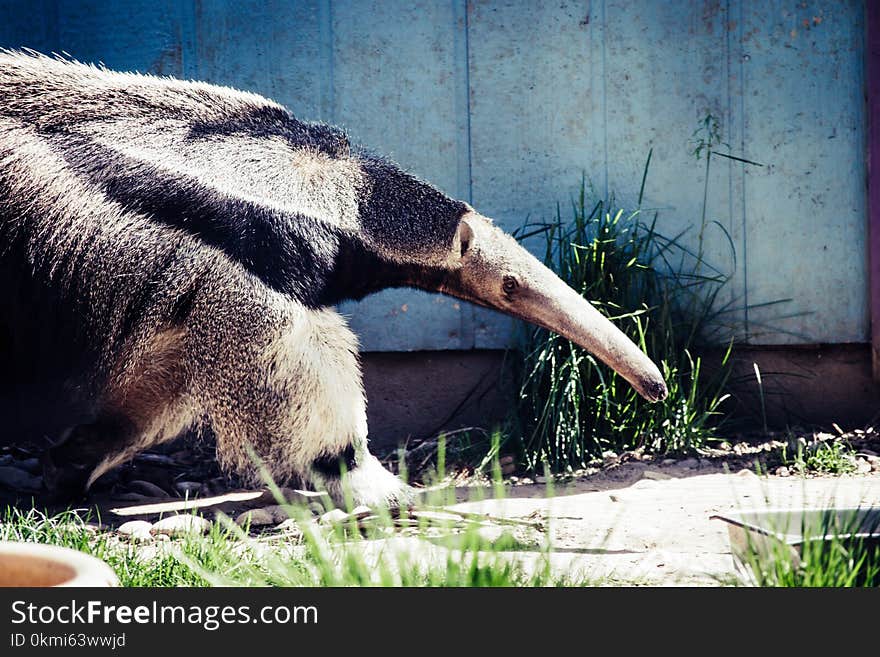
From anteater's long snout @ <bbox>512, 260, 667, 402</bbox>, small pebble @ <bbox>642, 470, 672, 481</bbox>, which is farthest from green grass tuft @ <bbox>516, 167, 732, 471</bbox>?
anteater's long snout @ <bbox>512, 260, 667, 402</bbox>

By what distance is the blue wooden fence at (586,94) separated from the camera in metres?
6.11

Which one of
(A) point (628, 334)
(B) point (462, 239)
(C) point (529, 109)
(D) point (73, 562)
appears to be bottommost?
(D) point (73, 562)

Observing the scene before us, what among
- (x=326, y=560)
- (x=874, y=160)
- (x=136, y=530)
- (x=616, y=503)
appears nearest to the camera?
(x=326, y=560)

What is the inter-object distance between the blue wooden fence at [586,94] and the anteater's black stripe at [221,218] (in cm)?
185

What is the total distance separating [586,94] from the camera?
6180 millimetres

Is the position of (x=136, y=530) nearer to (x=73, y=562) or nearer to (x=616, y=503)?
(x=616, y=503)

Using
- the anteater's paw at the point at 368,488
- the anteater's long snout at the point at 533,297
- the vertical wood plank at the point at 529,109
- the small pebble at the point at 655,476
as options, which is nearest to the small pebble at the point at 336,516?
the anteater's paw at the point at 368,488

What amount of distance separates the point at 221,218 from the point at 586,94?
2.70 m

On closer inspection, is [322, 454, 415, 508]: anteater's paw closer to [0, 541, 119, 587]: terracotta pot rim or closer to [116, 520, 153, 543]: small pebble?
[116, 520, 153, 543]: small pebble

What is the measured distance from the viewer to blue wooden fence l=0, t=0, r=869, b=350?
611 centimetres

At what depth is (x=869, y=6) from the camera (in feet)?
19.3

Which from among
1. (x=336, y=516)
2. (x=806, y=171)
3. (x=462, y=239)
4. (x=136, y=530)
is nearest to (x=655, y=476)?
(x=462, y=239)
